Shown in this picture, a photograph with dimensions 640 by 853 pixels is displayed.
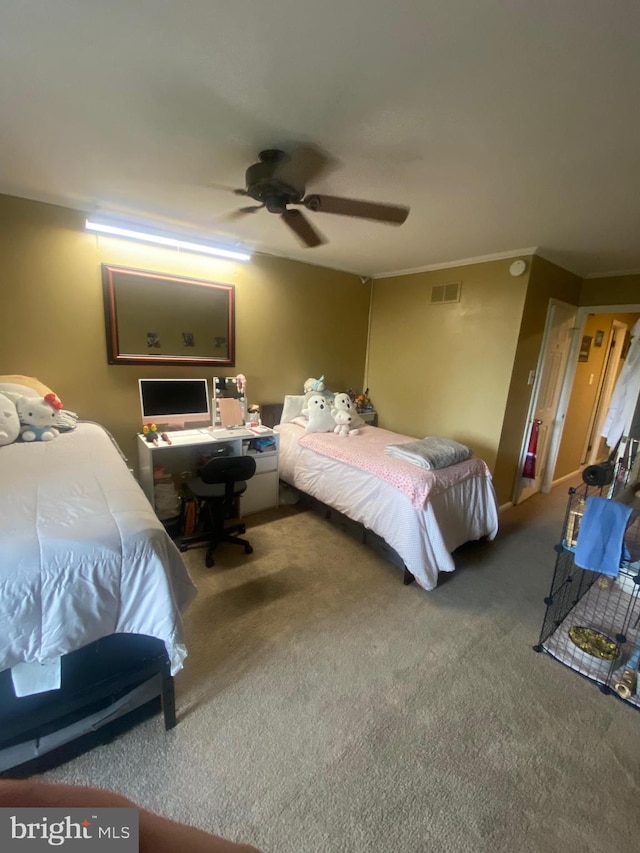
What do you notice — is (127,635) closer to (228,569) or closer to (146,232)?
(228,569)

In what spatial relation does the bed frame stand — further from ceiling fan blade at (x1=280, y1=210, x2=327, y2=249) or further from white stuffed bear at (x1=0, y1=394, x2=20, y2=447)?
ceiling fan blade at (x1=280, y1=210, x2=327, y2=249)

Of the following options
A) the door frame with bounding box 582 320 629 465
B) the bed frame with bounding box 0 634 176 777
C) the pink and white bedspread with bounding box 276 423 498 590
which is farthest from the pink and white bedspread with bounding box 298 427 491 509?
the door frame with bounding box 582 320 629 465

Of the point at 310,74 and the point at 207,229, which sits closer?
the point at 310,74

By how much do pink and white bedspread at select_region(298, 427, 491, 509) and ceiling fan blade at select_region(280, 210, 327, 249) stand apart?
4.98ft

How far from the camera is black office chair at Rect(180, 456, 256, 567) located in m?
2.38

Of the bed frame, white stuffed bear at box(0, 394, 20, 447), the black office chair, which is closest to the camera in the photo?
the bed frame

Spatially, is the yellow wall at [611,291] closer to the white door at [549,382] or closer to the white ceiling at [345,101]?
the white door at [549,382]

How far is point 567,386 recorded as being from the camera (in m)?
3.87

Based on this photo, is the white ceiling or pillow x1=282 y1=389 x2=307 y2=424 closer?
the white ceiling

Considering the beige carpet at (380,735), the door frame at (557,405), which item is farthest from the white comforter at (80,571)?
the door frame at (557,405)

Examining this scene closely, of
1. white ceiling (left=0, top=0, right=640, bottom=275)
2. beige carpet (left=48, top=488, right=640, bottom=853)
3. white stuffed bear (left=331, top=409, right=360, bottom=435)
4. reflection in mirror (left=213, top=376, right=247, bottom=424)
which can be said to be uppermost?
white ceiling (left=0, top=0, right=640, bottom=275)

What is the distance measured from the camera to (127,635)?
131 cm

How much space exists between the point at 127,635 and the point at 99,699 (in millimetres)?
242

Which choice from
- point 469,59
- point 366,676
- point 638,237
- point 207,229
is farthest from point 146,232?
point 638,237
